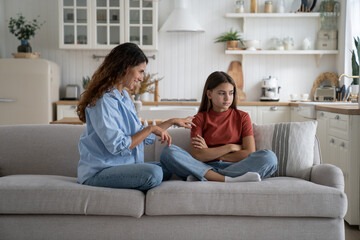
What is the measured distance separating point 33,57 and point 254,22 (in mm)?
2737

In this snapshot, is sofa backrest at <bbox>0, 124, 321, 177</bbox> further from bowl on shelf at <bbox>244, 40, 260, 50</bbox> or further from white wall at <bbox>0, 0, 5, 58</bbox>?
white wall at <bbox>0, 0, 5, 58</bbox>

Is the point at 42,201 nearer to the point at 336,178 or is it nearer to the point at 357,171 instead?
the point at 336,178

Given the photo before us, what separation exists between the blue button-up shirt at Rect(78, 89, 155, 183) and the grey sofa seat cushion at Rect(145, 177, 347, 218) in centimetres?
28

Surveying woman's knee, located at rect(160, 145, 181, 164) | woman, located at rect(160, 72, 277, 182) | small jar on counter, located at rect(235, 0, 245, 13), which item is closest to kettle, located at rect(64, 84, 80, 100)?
small jar on counter, located at rect(235, 0, 245, 13)

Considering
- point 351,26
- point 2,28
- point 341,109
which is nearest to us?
point 341,109

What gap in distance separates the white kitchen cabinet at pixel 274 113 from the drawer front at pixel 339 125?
4.69 feet

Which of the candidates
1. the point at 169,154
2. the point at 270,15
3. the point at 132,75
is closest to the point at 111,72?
the point at 132,75

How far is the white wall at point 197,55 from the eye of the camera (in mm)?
5496

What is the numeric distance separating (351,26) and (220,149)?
329cm

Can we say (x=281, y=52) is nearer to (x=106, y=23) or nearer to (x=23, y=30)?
(x=106, y=23)

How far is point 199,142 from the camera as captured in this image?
2486 mm

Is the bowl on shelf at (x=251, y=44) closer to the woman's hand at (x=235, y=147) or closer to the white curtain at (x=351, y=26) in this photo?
the white curtain at (x=351, y=26)

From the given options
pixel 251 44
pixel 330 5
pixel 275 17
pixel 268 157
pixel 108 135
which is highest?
pixel 330 5

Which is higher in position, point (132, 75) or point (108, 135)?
point (132, 75)
